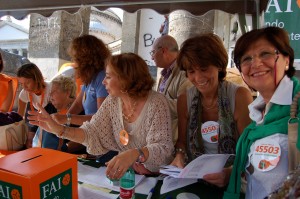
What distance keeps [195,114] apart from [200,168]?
51 centimetres

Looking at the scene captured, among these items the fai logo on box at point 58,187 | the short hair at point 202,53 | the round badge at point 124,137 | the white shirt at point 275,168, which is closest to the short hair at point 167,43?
the short hair at point 202,53

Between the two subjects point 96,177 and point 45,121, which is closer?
point 96,177

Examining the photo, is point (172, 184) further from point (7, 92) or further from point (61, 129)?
point (7, 92)

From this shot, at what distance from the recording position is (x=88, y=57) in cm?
211

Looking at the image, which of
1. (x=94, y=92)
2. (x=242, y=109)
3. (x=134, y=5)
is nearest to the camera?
(x=242, y=109)

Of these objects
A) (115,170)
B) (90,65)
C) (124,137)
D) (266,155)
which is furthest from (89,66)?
(266,155)

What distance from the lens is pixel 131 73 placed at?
159cm

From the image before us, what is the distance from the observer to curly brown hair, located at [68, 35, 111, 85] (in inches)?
83.0

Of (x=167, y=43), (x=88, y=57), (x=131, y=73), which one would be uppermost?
(x=167, y=43)

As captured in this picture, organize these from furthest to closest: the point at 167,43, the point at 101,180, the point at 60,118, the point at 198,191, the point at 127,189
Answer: the point at 167,43
the point at 60,118
the point at 101,180
the point at 198,191
the point at 127,189

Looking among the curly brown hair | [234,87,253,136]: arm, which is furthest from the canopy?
[234,87,253,136]: arm

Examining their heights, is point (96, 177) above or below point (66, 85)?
below

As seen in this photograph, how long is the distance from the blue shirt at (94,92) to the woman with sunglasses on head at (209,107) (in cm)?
68

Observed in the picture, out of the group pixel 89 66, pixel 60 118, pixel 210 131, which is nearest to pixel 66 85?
pixel 89 66
